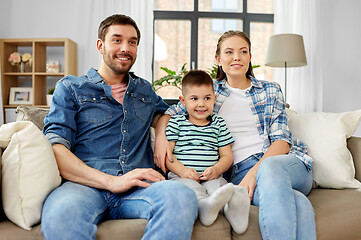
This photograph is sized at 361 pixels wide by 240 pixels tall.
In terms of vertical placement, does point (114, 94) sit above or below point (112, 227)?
above

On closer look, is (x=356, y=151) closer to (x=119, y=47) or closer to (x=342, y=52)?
(x=119, y=47)

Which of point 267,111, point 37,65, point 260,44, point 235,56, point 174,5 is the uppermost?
point 174,5

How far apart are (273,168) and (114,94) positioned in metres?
0.78

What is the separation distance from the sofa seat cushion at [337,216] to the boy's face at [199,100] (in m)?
0.61

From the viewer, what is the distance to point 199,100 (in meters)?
1.62

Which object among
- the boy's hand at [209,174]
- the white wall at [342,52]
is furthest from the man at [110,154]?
the white wall at [342,52]

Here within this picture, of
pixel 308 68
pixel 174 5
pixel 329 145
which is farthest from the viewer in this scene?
pixel 174 5

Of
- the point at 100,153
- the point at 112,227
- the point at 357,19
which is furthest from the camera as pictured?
the point at 357,19

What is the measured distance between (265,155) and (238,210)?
0.46 m

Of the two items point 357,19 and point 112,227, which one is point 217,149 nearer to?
point 112,227

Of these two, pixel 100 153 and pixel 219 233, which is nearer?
pixel 219 233

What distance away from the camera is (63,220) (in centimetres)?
103

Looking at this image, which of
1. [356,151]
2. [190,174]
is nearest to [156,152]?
[190,174]

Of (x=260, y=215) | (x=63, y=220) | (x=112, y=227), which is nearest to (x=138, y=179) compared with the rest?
(x=112, y=227)
